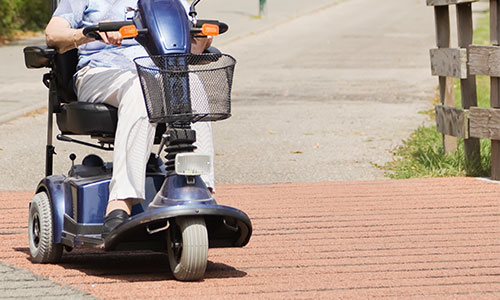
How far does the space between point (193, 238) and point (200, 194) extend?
0.21 m

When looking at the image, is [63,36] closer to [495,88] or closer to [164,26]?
[164,26]

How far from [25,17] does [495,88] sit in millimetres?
18108

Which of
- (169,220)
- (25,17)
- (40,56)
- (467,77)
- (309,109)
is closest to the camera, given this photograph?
(169,220)

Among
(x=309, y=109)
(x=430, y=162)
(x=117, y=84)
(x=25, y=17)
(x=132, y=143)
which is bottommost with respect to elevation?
(x=309, y=109)

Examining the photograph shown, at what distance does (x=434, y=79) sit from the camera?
15.7 metres

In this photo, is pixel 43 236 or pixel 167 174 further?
pixel 43 236

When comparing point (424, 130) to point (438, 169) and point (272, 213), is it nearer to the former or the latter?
point (438, 169)

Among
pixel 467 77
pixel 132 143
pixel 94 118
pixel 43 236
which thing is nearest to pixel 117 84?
pixel 94 118

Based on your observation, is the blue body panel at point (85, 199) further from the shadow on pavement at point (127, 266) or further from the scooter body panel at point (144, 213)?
the shadow on pavement at point (127, 266)

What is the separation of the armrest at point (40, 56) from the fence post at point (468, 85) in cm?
381

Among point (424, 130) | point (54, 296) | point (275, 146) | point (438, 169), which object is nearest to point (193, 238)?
point (54, 296)

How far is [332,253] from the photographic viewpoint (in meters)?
5.32

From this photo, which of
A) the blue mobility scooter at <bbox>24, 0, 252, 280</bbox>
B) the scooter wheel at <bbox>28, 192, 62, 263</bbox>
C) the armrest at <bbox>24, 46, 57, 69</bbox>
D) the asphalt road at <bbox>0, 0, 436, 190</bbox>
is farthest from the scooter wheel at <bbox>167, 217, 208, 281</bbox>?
the asphalt road at <bbox>0, 0, 436, 190</bbox>

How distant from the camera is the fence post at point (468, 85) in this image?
805 centimetres
